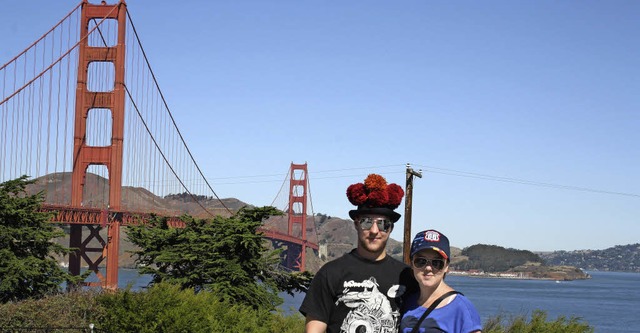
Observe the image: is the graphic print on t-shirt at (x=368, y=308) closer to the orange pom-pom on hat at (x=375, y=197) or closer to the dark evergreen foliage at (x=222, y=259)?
the orange pom-pom on hat at (x=375, y=197)

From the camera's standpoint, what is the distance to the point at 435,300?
4.39 m

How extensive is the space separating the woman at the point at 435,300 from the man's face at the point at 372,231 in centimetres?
35

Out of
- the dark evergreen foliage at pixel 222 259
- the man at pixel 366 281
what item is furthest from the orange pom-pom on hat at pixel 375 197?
the dark evergreen foliage at pixel 222 259

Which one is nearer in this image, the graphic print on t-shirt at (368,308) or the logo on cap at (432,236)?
the logo on cap at (432,236)

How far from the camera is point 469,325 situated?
425cm

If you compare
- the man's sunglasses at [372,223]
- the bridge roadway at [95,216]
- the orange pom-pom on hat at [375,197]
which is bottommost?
the man's sunglasses at [372,223]

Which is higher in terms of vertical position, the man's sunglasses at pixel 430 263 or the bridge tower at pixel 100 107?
the bridge tower at pixel 100 107

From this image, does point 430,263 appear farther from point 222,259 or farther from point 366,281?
point 222,259

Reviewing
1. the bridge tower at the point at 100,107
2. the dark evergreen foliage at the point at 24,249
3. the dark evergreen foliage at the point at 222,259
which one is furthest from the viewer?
the bridge tower at the point at 100,107

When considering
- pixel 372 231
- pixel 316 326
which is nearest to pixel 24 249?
pixel 316 326

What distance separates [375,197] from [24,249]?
23765 millimetres

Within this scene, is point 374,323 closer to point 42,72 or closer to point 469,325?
point 469,325

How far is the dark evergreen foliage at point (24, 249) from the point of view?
2491 cm

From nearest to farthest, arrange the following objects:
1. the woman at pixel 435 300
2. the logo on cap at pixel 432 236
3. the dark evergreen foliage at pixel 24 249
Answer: the woman at pixel 435 300 < the logo on cap at pixel 432 236 < the dark evergreen foliage at pixel 24 249
